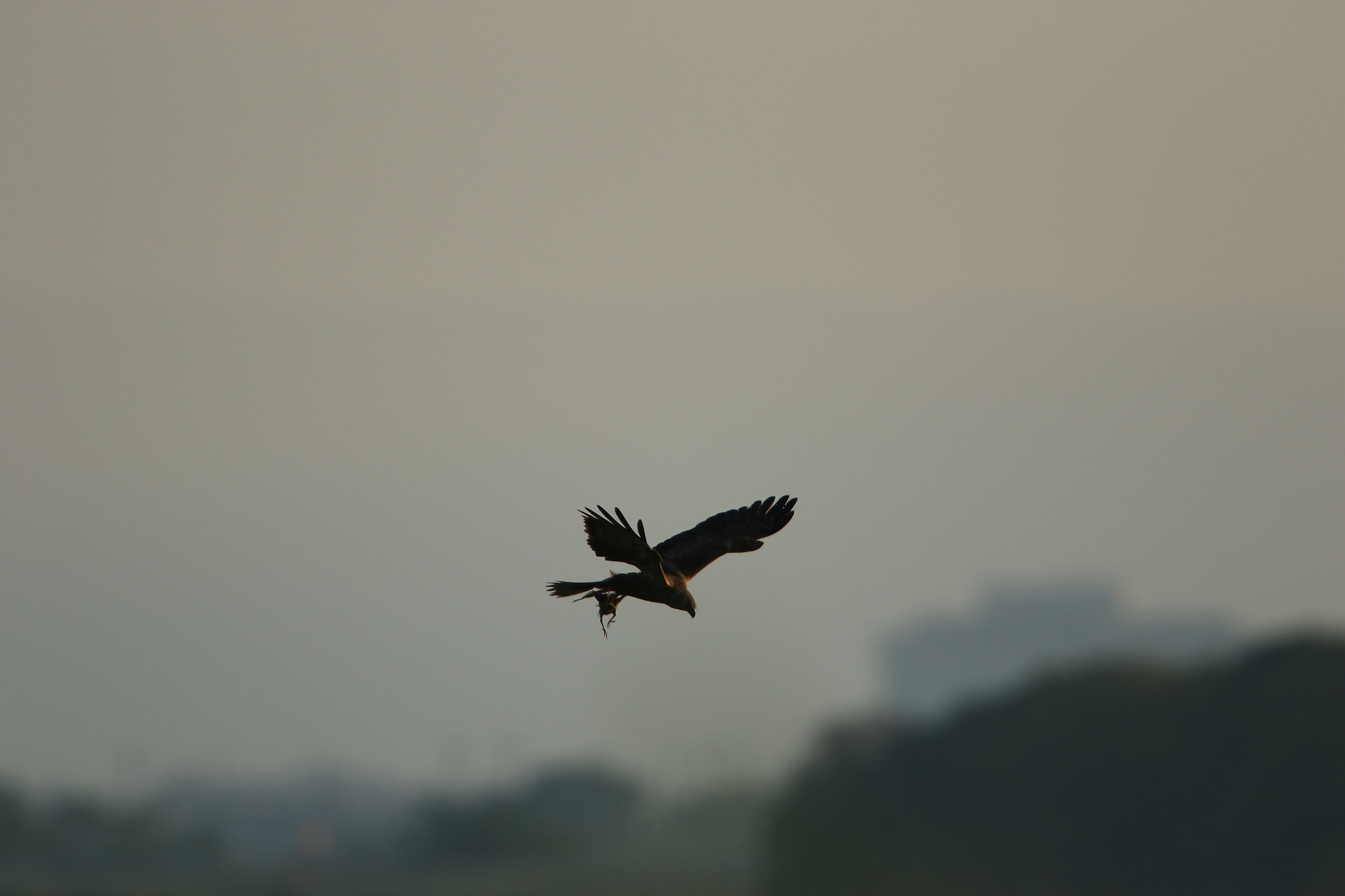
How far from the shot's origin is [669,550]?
16609 millimetres

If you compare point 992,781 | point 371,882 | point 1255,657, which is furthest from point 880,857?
point 1255,657

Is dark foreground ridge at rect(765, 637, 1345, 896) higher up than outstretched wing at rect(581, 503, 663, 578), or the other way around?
dark foreground ridge at rect(765, 637, 1345, 896)

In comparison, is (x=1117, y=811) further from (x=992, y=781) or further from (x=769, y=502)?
(x=769, y=502)

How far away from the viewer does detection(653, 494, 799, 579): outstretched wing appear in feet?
54.3

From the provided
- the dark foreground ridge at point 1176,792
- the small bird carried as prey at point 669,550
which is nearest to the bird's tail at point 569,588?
the small bird carried as prey at point 669,550

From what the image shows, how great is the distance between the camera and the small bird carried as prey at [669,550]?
14.0 m

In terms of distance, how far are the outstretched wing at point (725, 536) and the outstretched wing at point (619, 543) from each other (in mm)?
1527

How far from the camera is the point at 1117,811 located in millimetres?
77812

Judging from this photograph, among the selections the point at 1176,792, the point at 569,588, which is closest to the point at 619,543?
the point at 569,588

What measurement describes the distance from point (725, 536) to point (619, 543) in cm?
323

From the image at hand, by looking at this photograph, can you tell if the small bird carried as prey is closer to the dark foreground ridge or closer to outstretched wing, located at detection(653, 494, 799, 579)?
outstretched wing, located at detection(653, 494, 799, 579)

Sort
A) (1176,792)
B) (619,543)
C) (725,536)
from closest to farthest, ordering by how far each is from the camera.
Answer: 1. (619,543)
2. (725,536)
3. (1176,792)

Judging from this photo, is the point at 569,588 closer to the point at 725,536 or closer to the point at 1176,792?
the point at 725,536

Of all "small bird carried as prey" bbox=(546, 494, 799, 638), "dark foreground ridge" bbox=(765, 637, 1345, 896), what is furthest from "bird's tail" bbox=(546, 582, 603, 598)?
"dark foreground ridge" bbox=(765, 637, 1345, 896)
